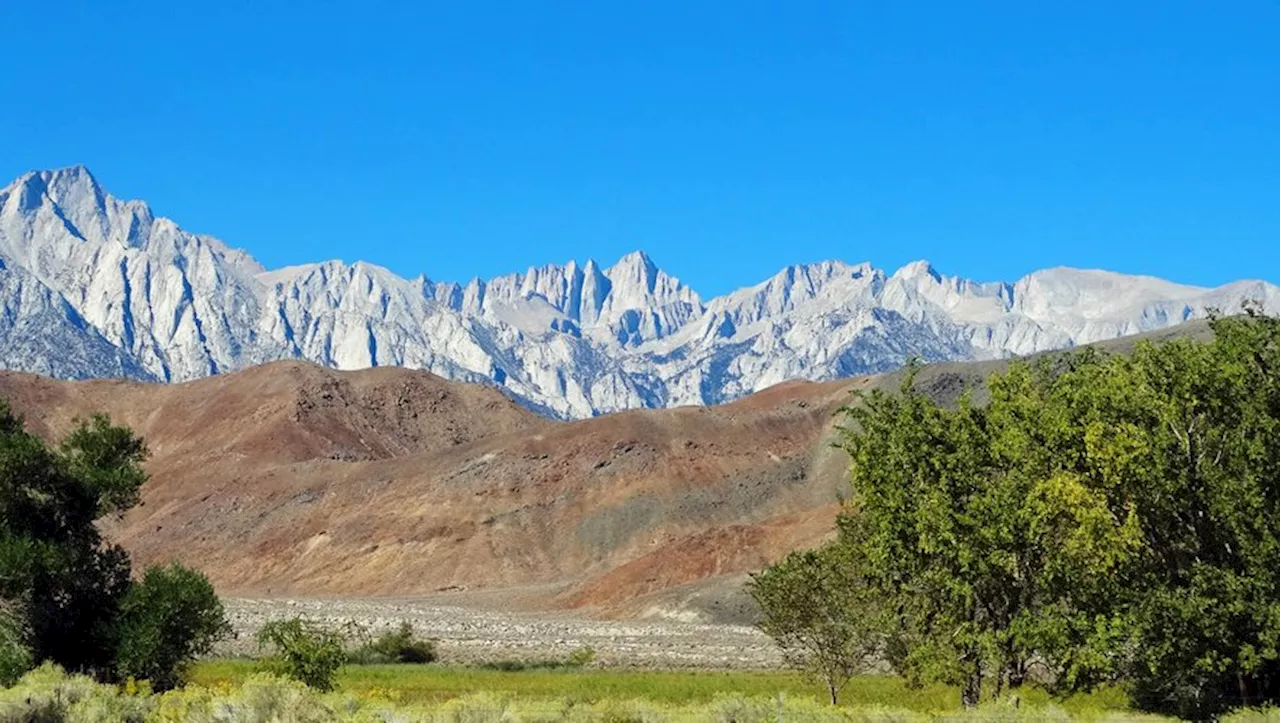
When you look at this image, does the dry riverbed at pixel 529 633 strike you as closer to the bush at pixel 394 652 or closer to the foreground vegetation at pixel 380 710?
the bush at pixel 394 652

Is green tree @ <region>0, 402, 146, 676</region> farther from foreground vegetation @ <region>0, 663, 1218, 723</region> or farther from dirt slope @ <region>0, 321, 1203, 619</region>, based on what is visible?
dirt slope @ <region>0, 321, 1203, 619</region>

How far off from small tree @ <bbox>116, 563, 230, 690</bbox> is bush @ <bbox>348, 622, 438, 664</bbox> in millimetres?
30492

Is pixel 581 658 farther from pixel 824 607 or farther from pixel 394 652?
pixel 824 607

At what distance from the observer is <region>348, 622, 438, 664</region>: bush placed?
7544 cm

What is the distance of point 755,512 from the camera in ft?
498

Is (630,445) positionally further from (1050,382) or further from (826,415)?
(1050,382)

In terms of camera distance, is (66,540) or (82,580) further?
(66,540)

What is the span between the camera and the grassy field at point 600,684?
48594mm

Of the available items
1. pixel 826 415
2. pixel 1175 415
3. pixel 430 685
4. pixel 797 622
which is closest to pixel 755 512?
pixel 826 415

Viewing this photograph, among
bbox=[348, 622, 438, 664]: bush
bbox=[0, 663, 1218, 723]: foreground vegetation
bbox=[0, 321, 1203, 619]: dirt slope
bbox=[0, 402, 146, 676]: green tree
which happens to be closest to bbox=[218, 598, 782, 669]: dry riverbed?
bbox=[348, 622, 438, 664]: bush

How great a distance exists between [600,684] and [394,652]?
21.0 m

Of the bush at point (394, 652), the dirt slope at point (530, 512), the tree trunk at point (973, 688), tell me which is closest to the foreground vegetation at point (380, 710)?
the tree trunk at point (973, 688)

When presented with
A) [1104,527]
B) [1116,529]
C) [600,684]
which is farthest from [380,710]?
[600,684]

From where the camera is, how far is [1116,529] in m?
32.1
